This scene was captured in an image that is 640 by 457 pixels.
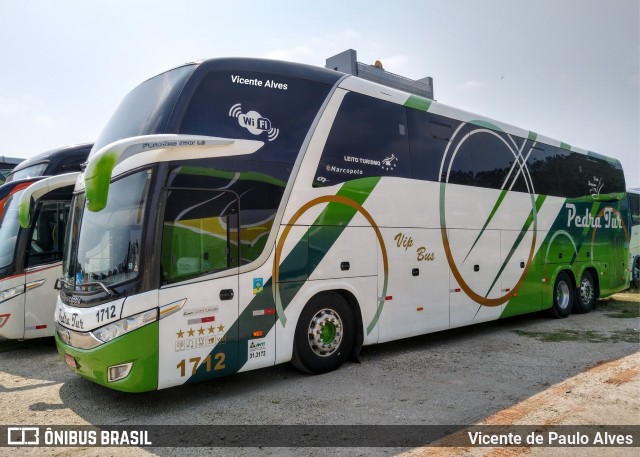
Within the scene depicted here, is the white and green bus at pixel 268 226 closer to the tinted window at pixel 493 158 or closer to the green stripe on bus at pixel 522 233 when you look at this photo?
the tinted window at pixel 493 158

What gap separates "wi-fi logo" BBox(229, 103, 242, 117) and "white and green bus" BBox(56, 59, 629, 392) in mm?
13

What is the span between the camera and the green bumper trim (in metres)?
5.03

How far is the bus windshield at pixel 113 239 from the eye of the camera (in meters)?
5.17

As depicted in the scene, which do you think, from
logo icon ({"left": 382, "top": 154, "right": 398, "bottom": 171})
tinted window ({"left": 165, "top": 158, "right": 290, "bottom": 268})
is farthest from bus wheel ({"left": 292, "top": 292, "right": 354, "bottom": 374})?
logo icon ({"left": 382, "top": 154, "right": 398, "bottom": 171})

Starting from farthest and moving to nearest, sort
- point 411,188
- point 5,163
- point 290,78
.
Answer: point 5,163 < point 411,188 < point 290,78

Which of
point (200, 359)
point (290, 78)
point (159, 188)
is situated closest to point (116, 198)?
point (159, 188)

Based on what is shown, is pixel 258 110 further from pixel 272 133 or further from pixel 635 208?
pixel 635 208

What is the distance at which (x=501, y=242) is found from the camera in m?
9.76

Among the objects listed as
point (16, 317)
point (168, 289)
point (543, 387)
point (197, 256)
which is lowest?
point (543, 387)

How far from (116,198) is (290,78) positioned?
2.70 meters

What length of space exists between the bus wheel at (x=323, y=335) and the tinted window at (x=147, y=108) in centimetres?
300

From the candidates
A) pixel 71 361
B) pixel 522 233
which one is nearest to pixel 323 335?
pixel 71 361

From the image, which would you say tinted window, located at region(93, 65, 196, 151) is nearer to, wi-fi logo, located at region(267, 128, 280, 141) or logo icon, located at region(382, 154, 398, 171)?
wi-fi logo, located at region(267, 128, 280, 141)

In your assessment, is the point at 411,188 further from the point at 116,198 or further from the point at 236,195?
the point at 116,198
